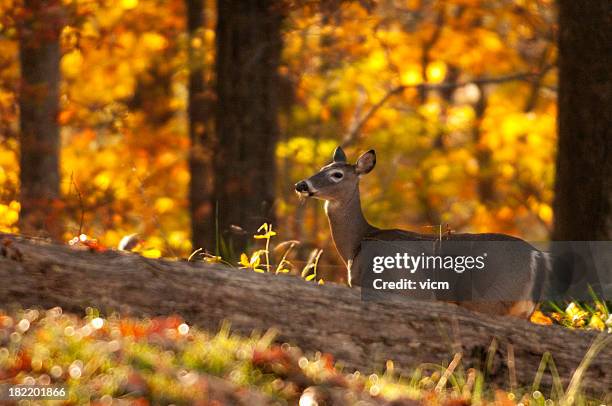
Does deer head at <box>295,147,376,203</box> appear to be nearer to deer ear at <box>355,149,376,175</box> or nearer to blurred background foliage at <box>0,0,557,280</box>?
deer ear at <box>355,149,376,175</box>

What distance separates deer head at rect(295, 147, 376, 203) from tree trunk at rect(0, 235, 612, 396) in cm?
179

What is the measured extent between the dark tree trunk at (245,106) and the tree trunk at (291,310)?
20.1 ft

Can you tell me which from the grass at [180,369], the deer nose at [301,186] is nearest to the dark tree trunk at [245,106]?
the deer nose at [301,186]

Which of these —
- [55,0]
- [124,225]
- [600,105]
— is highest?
[55,0]

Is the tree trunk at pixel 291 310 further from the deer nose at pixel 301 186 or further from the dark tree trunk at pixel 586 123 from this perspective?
the dark tree trunk at pixel 586 123

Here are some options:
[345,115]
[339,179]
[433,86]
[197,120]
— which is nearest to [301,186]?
[339,179]

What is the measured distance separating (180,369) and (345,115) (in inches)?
872

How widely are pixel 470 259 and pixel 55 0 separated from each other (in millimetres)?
8543

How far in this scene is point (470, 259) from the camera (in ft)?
29.6

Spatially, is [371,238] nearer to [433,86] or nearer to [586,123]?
[586,123]

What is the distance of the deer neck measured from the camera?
9898 mm

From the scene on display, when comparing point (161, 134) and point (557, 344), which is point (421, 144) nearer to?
point (161, 134)

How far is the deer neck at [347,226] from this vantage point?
9.90 metres

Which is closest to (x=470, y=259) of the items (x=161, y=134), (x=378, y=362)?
(x=378, y=362)
